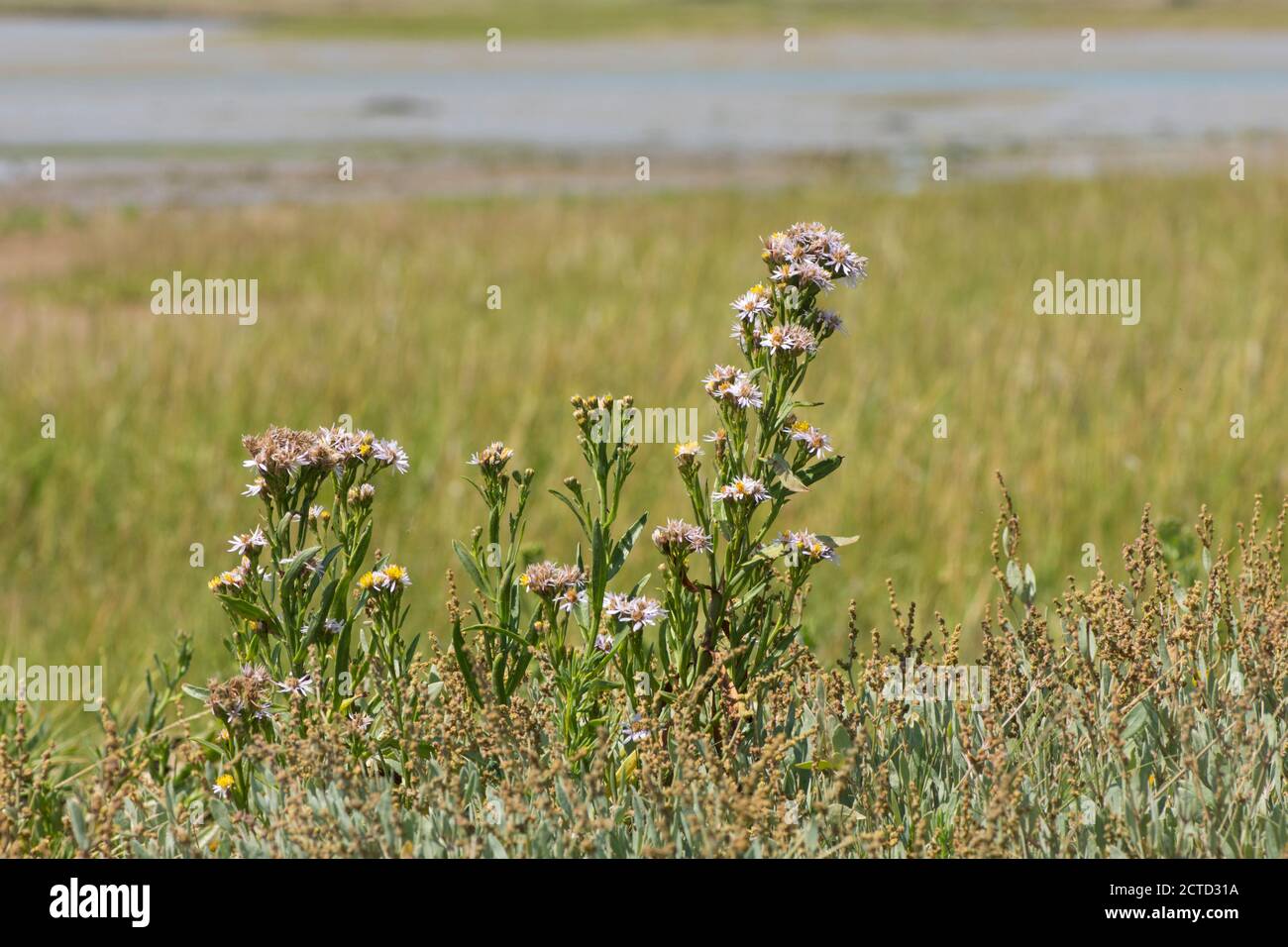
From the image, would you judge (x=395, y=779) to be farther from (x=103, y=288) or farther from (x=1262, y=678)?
(x=103, y=288)

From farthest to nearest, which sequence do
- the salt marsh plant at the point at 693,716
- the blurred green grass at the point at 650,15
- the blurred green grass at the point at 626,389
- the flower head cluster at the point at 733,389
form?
the blurred green grass at the point at 650,15
the blurred green grass at the point at 626,389
the flower head cluster at the point at 733,389
the salt marsh plant at the point at 693,716

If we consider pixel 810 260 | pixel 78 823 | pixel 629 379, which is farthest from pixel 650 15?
pixel 78 823

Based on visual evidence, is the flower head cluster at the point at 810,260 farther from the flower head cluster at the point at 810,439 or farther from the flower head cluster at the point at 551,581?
the flower head cluster at the point at 551,581

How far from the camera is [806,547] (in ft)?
9.21

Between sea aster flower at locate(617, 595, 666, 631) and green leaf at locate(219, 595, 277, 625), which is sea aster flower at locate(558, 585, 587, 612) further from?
green leaf at locate(219, 595, 277, 625)

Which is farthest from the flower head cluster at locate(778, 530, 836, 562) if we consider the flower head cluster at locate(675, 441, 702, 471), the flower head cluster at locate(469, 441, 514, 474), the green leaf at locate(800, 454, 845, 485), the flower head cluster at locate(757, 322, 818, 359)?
the flower head cluster at locate(469, 441, 514, 474)

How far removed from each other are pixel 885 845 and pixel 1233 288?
8718 millimetres

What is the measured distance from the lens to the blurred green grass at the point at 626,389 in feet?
19.7

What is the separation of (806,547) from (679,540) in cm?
26

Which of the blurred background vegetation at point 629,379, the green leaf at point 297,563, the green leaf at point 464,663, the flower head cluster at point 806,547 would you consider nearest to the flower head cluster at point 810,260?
the flower head cluster at point 806,547

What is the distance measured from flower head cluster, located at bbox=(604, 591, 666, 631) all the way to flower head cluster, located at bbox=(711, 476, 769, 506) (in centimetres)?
26

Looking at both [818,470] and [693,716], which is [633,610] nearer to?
[693,716]

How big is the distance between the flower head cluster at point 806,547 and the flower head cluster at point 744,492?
95 millimetres

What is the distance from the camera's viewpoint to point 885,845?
252 centimetres
